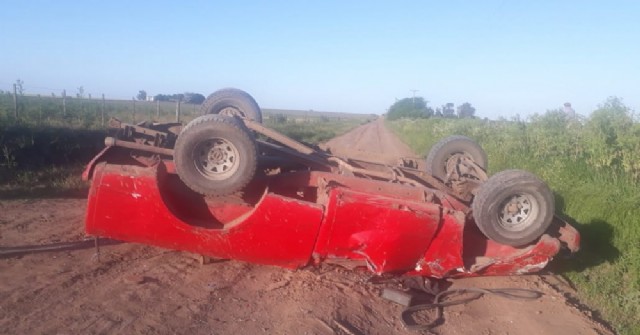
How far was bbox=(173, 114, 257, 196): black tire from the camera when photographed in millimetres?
5539

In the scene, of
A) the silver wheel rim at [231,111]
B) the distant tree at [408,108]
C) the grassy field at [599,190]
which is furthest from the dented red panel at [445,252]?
the distant tree at [408,108]

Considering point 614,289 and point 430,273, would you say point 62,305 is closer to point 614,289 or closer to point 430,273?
point 430,273

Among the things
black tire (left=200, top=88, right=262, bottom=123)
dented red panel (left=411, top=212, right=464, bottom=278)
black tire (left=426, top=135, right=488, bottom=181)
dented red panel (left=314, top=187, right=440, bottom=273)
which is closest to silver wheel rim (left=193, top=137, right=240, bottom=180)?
dented red panel (left=314, top=187, right=440, bottom=273)

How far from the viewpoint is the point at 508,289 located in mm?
6281

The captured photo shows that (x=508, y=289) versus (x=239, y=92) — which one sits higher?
(x=239, y=92)

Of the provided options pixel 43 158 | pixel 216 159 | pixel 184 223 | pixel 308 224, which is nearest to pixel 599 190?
pixel 308 224

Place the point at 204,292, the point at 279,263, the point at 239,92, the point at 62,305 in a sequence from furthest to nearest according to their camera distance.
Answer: the point at 239,92 → the point at 279,263 → the point at 204,292 → the point at 62,305

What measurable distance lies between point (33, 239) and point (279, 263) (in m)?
3.04

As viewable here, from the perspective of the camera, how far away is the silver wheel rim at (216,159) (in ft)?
18.5

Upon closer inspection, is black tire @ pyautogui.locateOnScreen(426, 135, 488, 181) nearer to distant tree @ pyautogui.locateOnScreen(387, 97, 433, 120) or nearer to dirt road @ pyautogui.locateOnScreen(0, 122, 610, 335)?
dirt road @ pyautogui.locateOnScreen(0, 122, 610, 335)

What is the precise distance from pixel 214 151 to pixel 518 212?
3.36m

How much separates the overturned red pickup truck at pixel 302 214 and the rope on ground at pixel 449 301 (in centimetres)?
20

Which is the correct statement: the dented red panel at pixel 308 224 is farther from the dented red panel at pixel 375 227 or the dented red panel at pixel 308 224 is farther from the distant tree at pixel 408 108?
the distant tree at pixel 408 108

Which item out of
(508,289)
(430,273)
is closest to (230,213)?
(430,273)
